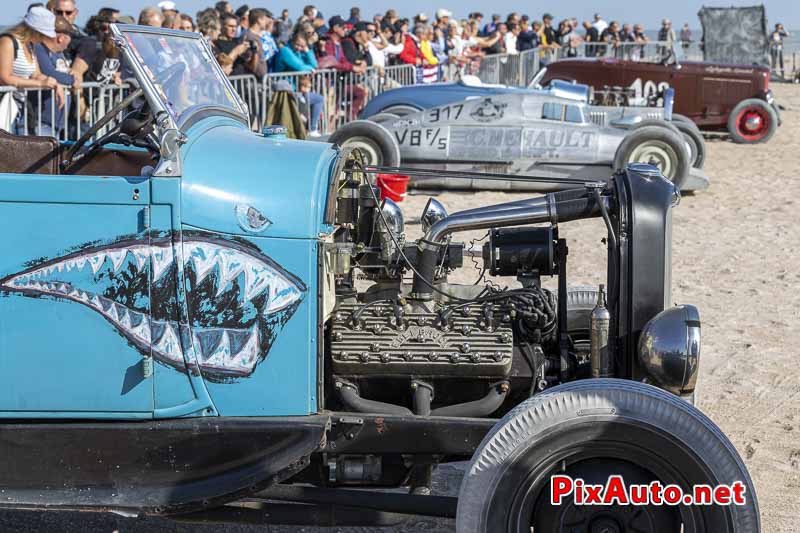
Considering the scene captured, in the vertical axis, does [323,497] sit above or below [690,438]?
below

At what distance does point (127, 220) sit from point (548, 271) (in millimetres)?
1643

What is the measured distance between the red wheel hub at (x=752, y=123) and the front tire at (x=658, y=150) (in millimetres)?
5499

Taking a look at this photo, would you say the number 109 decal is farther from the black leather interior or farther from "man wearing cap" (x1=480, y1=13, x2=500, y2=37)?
the black leather interior

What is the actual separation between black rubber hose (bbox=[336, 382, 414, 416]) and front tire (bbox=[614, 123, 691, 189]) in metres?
8.55

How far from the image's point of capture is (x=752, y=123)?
55.6ft

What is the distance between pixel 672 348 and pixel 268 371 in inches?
54.3

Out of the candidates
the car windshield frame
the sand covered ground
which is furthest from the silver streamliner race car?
the car windshield frame

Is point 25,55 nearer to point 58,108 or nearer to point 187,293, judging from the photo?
point 58,108

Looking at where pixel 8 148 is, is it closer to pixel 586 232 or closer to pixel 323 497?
pixel 323 497

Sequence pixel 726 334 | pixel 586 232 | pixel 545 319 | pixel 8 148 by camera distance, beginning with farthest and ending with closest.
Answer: pixel 586 232 < pixel 726 334 < pixel 8 148 < pixel 545 319

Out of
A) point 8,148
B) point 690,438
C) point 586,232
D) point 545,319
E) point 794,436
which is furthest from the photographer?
point 586,232

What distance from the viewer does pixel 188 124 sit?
3805 mm

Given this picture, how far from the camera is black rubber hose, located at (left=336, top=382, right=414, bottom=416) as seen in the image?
3777 millimetres

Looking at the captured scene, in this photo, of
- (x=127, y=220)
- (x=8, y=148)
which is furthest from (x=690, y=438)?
(x=8, y=148)
